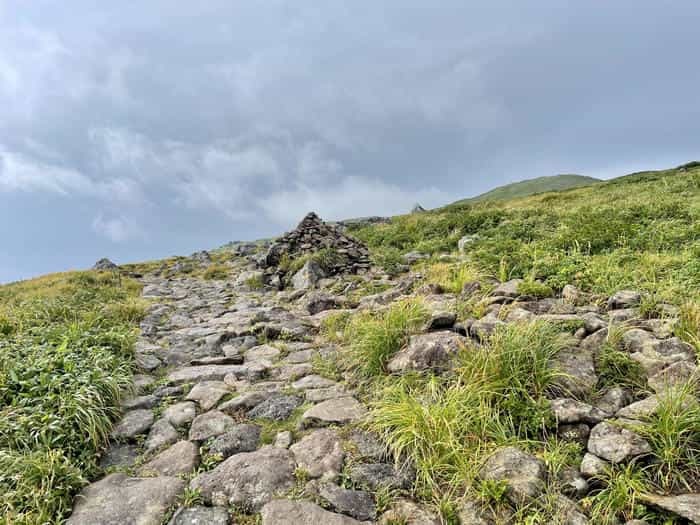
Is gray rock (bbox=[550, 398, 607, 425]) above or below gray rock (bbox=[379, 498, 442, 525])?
above

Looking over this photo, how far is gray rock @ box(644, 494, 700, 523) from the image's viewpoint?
99.7 inches

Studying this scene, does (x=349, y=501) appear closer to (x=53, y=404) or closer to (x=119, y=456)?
(x=119, y=456)

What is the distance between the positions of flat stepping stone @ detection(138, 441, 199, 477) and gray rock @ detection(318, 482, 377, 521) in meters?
1.37

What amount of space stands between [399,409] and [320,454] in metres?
0.86

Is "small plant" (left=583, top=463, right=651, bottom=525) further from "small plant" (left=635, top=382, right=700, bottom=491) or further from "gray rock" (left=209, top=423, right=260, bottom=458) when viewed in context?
"gray rock" (left=209, top=423, right=260, bottom=458)

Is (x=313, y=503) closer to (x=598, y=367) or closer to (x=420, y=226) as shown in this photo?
(x=598, y=367)

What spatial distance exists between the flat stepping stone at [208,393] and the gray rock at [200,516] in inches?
72.3

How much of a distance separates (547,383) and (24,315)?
32.7ft

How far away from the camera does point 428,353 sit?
4762 mm

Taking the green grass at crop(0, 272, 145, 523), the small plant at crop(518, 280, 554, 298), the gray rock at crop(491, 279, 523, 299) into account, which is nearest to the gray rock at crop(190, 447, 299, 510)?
the green grass at crop(0, 272, 145, 523)

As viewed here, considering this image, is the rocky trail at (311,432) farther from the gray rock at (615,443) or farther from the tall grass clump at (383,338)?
the tall grass clump at (383,338)

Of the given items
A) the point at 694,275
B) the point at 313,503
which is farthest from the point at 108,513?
the point at 694,275

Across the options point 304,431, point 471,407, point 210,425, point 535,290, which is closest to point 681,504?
point 471,407

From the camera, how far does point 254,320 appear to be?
8.69 m
